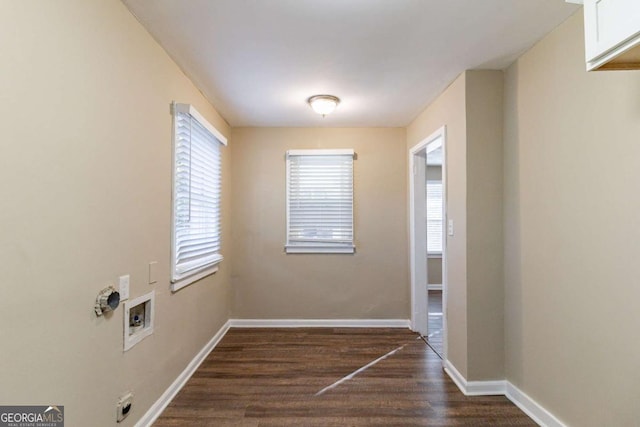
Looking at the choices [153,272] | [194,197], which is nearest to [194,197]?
[194,197]

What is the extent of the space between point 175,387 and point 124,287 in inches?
44.8

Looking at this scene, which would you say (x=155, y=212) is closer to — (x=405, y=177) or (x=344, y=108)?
(x=344, y=108)

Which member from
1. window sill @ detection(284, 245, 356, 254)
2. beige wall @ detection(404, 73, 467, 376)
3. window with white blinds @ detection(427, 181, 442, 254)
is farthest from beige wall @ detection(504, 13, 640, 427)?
window with white blinds @ detection(427, 181, 442, 254)

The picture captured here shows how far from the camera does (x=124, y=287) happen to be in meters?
1.77

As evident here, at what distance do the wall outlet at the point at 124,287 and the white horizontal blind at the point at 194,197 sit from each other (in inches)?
21.6

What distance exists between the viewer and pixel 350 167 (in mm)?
4066

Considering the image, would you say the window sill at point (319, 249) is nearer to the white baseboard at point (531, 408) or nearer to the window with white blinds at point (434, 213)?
the white baseboard at point (531, 408)

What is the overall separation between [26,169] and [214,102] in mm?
2286

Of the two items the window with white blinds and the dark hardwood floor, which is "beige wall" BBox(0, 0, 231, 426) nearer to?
the dark hardwood floor

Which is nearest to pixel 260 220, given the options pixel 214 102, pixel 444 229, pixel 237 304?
pixel 237 304

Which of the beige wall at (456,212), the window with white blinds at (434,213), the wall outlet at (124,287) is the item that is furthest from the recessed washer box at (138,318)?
the window with white blinds at (434,213)

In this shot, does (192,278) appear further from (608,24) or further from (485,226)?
(608,24)

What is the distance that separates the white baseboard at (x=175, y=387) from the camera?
6.74ft

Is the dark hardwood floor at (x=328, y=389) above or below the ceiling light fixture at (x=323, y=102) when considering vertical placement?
below
